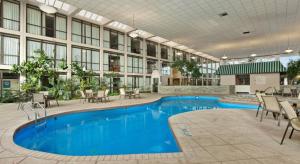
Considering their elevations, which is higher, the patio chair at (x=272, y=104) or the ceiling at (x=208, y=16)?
the ceiling at (x=208, y=16)

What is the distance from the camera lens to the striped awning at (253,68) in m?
13.9

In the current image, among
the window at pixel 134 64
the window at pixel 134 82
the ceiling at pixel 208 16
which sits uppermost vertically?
the ceiling at pixel 208 16

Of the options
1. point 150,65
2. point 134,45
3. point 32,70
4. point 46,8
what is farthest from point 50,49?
point 150,65

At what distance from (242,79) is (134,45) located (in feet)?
39.9

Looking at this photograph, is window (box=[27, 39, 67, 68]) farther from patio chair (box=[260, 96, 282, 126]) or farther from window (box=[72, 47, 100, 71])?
patio chair (box=[260, 96, 282, 126])

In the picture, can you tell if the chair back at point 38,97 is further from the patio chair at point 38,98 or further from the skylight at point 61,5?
the skylight at point 61,5

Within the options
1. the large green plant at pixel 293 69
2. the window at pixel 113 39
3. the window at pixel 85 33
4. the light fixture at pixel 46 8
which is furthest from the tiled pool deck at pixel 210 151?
the window at pixel 113 39

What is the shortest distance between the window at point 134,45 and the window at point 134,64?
81cm

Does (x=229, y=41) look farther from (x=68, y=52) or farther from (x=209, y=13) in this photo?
(x=68, y=52)

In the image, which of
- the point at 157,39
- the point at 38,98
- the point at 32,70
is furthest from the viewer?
the point at 157,39

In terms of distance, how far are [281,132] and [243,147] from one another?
59.9 inches

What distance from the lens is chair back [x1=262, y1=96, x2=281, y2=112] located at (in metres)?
4.17

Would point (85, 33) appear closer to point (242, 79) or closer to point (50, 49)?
point (50, 49)

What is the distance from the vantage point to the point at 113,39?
15.8m
